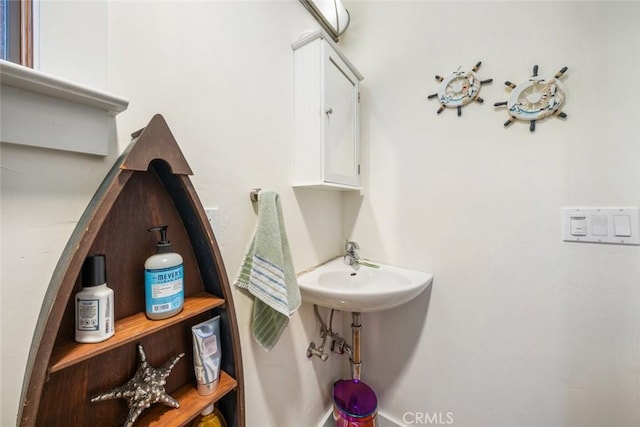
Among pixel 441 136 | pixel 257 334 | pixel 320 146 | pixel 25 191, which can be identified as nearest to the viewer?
pixel 25 191

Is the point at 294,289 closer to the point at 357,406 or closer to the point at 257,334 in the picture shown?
the point at 257,334

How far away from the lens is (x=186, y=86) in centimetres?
55

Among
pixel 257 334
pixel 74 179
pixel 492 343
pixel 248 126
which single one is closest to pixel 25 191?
pixel 74 179

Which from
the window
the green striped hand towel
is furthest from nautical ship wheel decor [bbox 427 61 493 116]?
the window

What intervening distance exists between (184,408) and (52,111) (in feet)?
2.00

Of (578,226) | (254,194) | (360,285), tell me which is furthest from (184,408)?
(578,226)

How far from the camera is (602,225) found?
0.73 m

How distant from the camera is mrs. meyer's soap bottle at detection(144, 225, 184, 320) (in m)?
0.42

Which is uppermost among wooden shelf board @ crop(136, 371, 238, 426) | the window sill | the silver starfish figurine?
the window sill

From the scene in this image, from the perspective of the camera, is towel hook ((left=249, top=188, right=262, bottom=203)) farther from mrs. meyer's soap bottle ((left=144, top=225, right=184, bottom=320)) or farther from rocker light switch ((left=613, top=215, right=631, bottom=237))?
rocker light switch ((left=613, top=215, right=631, bottom=237))

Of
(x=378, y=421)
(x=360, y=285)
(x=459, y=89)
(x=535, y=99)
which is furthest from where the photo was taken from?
(x=378, y=421)

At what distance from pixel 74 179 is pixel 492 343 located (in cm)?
140

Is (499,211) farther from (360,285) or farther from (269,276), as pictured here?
(269,276)

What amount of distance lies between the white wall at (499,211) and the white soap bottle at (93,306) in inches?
40.1
